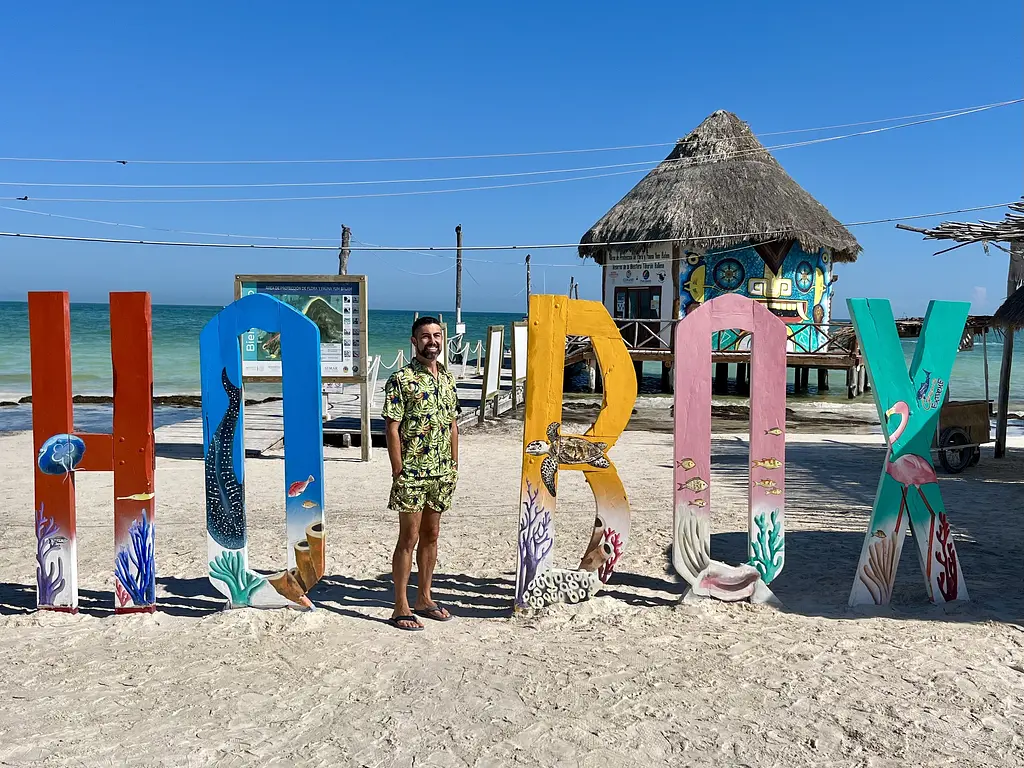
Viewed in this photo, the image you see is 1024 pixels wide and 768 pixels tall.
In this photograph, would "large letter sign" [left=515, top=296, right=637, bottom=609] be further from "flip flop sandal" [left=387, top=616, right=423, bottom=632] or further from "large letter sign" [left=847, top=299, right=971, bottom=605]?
"large letter sign" [left=847, top=299, right=971, bottom=605]

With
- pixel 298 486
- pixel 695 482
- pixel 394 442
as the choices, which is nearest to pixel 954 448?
pixel 695 482

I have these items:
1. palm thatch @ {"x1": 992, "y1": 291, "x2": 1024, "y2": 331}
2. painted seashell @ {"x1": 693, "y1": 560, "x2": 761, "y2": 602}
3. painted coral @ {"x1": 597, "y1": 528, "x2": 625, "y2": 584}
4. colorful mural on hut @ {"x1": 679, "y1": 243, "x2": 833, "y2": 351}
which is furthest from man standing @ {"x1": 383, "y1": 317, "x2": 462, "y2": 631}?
colorful mural on hut @ {"x1": 679, "y1": 243, "x2": 833, "y2": 351}

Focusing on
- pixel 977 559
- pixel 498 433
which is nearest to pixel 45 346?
pixel 977 559

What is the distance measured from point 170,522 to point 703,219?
16237mm

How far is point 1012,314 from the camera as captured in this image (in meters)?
8.73

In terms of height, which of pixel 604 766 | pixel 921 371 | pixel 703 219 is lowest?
pixel 604 766

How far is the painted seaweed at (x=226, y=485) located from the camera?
4.23m

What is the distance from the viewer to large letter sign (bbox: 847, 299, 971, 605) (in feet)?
14.2

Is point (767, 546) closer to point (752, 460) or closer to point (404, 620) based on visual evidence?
point (752, 460)

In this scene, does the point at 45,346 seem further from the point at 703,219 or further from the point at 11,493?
the point at 703,219

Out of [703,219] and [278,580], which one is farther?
[703,219]

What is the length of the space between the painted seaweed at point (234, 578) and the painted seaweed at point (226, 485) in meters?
0.07

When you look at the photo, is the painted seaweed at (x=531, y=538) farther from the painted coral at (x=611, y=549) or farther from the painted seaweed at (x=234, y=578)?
the painted seaweed at (x=234, y=578)

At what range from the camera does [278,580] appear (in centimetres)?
421
